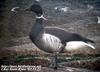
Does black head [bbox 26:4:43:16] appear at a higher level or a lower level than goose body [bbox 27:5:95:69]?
higher

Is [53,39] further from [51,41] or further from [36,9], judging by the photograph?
[36,9]

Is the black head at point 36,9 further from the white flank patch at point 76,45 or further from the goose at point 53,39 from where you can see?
the white flank patch at point 76,45

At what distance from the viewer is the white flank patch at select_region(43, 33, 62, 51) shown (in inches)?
177

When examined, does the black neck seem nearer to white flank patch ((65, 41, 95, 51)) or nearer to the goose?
the goose

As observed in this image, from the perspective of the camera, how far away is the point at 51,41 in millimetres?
4492

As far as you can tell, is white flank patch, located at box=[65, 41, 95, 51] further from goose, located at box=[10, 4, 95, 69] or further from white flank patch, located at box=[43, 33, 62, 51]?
white flank patch, located at box=[43, 33, 62, 51]

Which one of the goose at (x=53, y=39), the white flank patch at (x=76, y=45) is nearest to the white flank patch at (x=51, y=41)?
the goose at (x=53, y=39)

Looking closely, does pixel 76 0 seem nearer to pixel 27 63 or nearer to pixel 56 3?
pixel 56 3

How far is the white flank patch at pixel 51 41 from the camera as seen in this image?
14.7ft

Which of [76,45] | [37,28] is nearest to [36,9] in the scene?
[37,28]

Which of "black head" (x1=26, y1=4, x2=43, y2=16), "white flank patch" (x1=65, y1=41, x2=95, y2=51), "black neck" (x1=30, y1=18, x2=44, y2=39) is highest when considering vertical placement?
"black head" (x1=26, y1=4, x2=43, y2=16)

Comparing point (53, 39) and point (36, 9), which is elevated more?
point (36, 9)

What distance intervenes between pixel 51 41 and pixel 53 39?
0.04 meters

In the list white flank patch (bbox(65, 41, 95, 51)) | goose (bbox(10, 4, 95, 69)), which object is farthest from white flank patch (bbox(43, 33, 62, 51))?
white flank patch (bbox(65, 41, 95, 51))
